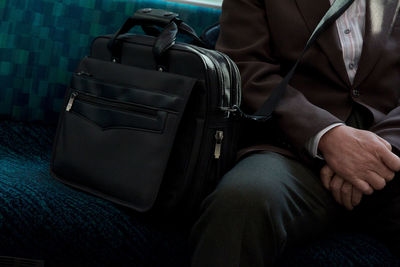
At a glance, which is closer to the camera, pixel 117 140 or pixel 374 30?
pixel 117 140

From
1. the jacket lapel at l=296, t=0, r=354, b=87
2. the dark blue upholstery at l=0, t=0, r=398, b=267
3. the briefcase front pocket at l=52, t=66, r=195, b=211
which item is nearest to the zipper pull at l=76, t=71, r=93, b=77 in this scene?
the briefcase front pocket at l=52, t=66, r=195, b=211

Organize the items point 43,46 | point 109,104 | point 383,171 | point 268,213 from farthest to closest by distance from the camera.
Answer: point 43,46 → point 109,104 → point 383,171 → point 268,213

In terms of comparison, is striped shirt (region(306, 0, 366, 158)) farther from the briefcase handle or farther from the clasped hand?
the briefcase handle

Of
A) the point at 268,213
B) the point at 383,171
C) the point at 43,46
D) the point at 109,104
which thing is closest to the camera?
the point at 268,213

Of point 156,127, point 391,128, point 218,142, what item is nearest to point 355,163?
point 391,128

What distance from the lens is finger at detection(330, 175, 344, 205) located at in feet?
3.09

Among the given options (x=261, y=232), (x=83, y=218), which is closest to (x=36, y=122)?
(x=83, y=218)

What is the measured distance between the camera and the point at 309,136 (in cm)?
95

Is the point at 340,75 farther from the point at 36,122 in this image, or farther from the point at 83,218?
the point at 36,122

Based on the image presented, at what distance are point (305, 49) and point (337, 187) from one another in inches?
12.0

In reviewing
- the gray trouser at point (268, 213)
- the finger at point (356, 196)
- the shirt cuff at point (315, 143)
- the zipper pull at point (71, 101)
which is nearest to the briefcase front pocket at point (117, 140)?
the zipper pull at point (71, 101)

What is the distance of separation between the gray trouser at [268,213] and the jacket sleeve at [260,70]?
0.08 meters

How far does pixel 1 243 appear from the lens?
3.02 feet

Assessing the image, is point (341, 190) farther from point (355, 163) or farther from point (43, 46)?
point (43, 46)
